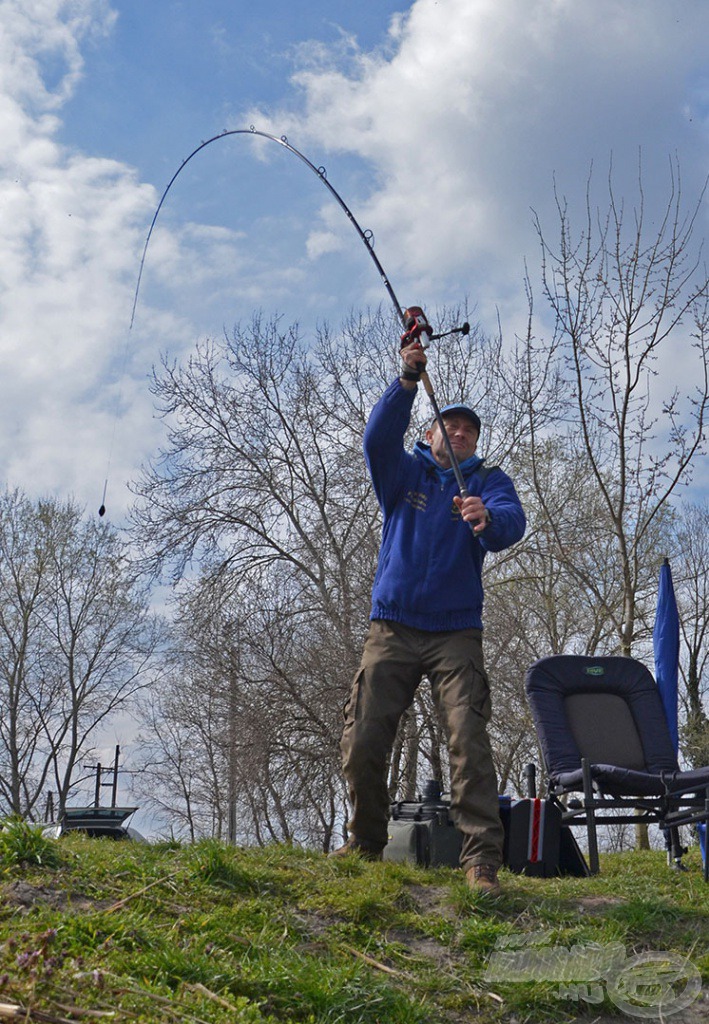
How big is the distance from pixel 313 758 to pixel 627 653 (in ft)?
30.1

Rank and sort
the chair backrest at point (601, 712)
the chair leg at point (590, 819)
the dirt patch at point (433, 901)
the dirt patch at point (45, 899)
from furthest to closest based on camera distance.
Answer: the chair backrest at point (601, 712) < the chair leg at point (590, 819) < the dirt patch at point (433, 901) < the dirt patch at point (45, 899)

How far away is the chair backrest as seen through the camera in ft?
25.0

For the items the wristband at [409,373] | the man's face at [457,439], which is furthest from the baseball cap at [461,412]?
→ the wristband at [409,373]

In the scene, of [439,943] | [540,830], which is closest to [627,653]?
[540,830]

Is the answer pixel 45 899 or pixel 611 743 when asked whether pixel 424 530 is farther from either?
pixel 611 743

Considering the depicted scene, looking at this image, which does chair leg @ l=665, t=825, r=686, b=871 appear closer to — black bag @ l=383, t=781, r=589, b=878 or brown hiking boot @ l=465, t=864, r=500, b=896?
black bag @ l=383, t=781, r=589, b=878

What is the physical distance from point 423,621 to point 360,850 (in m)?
1.20

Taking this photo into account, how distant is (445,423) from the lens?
17.9ft

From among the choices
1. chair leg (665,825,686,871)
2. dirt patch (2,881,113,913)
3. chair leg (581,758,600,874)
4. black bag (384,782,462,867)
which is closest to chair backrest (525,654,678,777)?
chair leg (665,825,686,871)

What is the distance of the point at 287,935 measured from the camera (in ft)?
12.3

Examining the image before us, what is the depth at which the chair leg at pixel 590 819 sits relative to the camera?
21.1ft

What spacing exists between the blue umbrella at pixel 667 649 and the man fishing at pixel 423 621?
360cm

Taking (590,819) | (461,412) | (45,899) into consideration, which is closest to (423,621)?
(461,412)

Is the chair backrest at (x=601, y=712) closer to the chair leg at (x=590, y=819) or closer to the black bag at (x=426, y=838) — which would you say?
the chair leg at (x=590, y=819)
